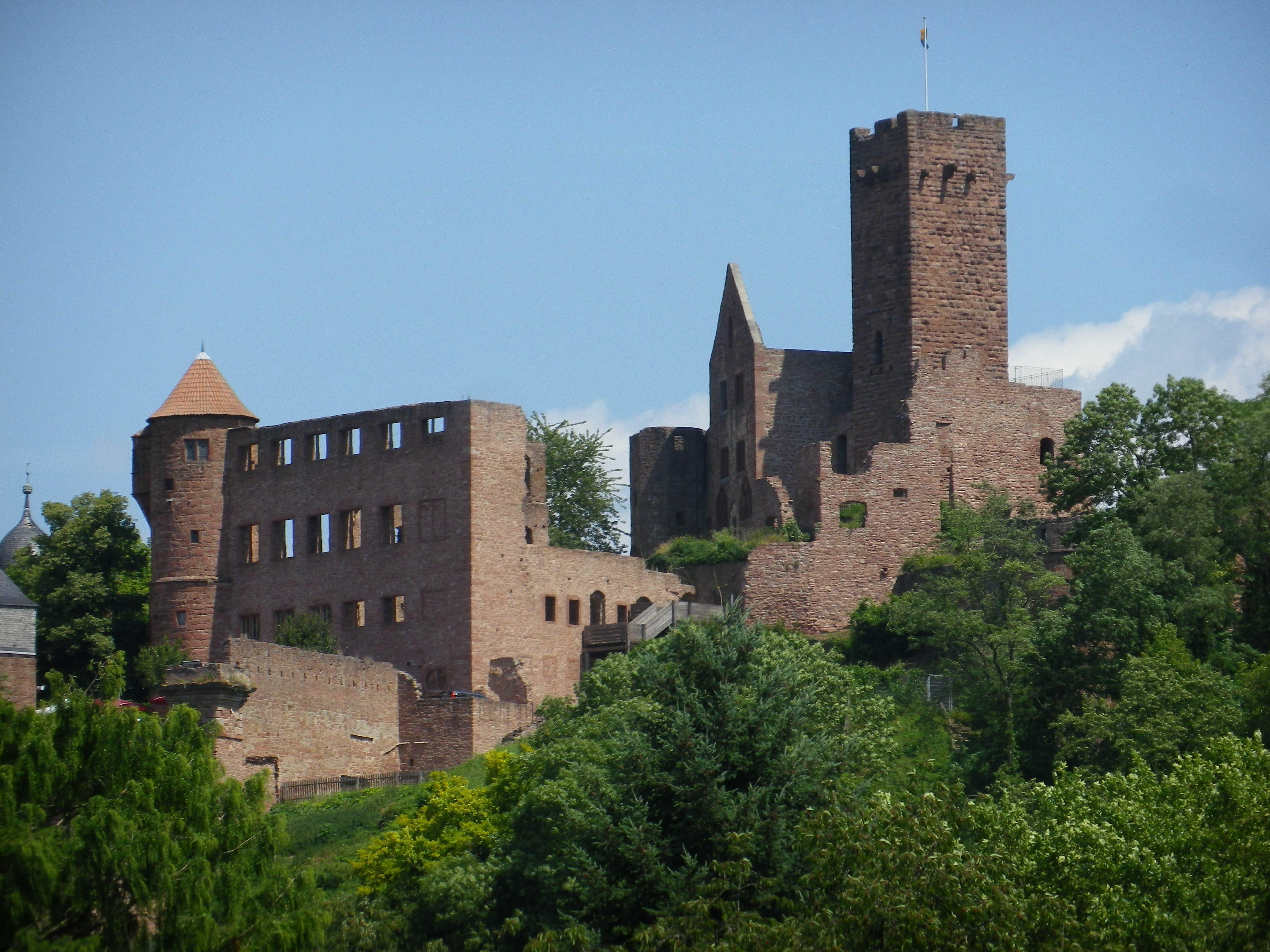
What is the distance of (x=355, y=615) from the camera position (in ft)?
198

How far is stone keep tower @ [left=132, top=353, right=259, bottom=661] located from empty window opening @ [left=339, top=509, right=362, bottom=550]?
3362mm

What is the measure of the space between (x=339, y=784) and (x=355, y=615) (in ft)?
30.9

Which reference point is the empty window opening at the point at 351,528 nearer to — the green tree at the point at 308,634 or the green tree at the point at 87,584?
the green tree at the point at 308,634

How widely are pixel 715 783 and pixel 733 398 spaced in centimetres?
3093

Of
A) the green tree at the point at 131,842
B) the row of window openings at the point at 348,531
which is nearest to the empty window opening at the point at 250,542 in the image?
the row of window openings at the point at 348,531

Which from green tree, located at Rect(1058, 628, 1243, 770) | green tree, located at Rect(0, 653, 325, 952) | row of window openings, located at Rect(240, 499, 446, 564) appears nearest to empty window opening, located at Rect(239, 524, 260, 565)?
row of window openings, located at Rect(240, 499, 446, 564)

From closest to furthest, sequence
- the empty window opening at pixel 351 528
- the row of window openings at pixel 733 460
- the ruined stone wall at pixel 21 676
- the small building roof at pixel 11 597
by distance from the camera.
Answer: the ruined stone wall at pixel 21 676 → the small building roof at pixel 11 597 → the empty window opening at pixel 351 528 → the row of window openings at pixel 733 460

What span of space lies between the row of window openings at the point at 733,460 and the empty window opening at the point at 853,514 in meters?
5.20

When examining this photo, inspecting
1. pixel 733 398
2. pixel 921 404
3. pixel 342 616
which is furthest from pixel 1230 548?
pixel 342 616

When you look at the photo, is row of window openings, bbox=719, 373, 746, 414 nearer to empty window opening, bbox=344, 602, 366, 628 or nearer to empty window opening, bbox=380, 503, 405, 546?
empty window opening, bbox=380, 503, 405, 546

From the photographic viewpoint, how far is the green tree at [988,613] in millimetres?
49281

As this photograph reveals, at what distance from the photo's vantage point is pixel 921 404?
61.3 metres

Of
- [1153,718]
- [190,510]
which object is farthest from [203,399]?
[1153,718]

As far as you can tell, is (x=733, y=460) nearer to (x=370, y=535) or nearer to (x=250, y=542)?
(x=370, y=535)
